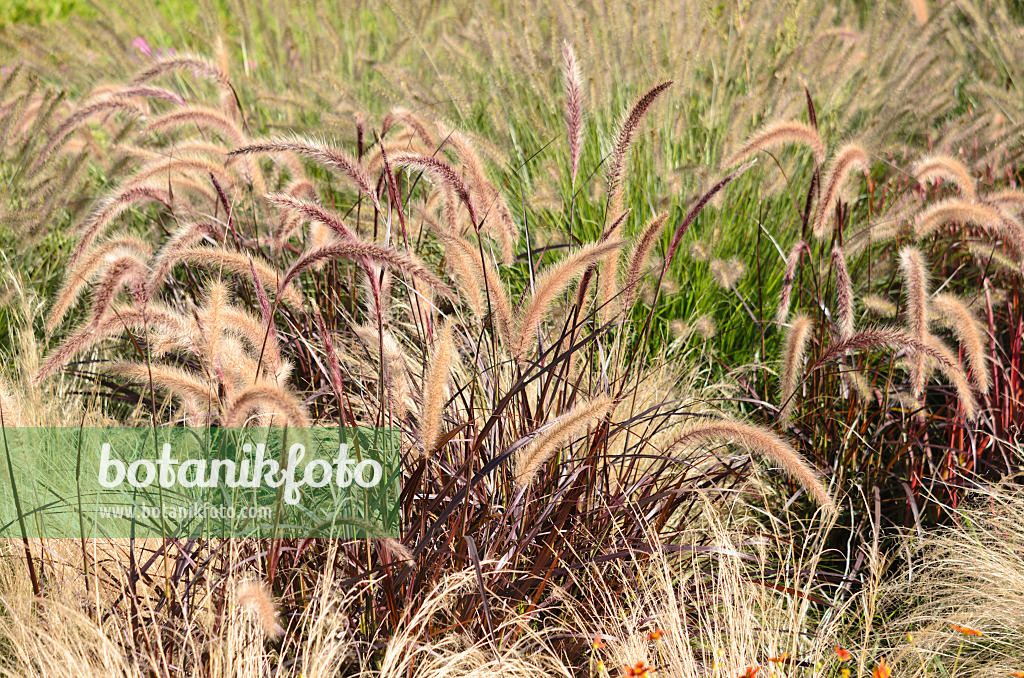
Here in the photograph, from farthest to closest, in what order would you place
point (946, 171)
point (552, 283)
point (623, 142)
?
point (946, 171) < point (623, 142) < point (552, 283)

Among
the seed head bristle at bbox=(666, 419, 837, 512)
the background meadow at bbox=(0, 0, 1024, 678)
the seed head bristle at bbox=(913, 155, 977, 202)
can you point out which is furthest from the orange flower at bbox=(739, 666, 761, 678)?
the seed head bristle at bbox=(913, 155, 977, 202)

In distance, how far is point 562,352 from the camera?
2678 mm

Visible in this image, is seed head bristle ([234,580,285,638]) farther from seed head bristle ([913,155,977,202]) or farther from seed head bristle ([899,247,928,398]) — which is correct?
seed head bristle ([913,155,977,202])

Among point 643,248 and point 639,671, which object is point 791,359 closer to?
point 643,248

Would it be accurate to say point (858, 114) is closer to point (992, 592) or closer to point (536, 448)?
point (992, 592)

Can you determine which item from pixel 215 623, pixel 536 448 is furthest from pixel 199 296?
pixel 536 448

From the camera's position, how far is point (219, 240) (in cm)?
283

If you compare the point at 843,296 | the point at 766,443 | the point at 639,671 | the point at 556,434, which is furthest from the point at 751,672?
the point at 843,296

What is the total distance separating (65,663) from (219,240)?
52.1 inches

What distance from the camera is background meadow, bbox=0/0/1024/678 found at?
2.04 metres

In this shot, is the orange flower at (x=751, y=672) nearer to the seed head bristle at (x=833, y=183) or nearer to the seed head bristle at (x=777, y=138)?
the seed head bristle at (x=833, y=183)

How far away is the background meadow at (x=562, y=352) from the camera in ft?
6.71

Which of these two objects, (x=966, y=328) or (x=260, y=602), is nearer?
(x=260, y=602)

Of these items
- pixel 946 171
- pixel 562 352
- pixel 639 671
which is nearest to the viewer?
pixel 639 671
